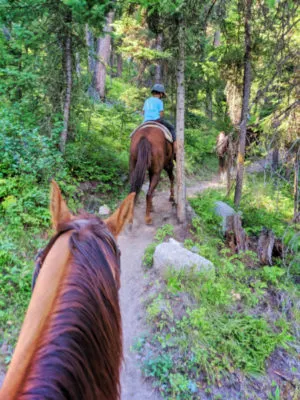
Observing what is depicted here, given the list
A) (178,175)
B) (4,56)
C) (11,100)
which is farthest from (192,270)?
(4,56)

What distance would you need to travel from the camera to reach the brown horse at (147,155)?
20.7 ft

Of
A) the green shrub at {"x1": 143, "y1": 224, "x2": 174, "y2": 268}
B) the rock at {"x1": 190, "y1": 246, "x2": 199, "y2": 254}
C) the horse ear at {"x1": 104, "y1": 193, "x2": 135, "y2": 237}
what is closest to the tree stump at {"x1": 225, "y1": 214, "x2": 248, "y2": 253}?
the rock at {"x1": 190, "y1": 246, "x2": 199, "y2": 254}

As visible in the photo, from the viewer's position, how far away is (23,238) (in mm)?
5000

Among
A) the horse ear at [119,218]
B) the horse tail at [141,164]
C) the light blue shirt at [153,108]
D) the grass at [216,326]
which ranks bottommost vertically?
the grass at [216,326]

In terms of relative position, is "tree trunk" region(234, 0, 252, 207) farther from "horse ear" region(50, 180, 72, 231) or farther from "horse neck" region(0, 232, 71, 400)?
"horse neck" region(0, 232, 71, 400)

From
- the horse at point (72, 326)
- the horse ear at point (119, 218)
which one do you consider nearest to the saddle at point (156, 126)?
the horse ear at point (119, 218)

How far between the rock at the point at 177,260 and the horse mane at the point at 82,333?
3.28 metres

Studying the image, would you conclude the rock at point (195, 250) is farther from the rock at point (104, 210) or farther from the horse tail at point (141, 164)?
the rock at point (104, 210)

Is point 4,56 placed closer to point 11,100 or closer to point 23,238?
point 11,100

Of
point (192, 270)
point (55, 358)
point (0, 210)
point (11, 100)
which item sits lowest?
point (192, 270)

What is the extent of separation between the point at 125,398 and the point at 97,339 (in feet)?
8.48

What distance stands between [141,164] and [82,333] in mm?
5291

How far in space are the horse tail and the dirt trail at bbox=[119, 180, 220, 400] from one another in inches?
42.4

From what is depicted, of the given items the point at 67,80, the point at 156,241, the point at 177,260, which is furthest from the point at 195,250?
the point at 67,80
